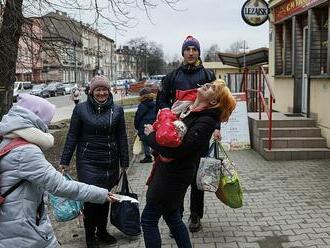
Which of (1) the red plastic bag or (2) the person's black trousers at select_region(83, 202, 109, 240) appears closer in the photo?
(1) the red plastic bag

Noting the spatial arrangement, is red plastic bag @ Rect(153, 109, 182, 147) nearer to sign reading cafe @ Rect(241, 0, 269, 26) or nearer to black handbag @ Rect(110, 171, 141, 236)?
black handbag @ Rect(110, 171, 141, 236)

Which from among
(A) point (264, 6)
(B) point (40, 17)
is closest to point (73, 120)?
(B) point (40, 17)

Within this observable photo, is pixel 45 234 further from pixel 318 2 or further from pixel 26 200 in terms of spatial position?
pixel 318 2

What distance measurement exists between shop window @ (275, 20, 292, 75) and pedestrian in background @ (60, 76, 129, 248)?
9.74 m

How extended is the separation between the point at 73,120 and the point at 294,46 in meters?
9.30

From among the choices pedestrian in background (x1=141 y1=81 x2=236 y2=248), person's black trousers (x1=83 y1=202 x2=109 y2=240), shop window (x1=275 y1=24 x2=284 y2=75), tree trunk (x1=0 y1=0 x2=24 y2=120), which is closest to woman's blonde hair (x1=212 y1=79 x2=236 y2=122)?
pedestrian in background (x1=141 y1=81 x2=236 y2=248)

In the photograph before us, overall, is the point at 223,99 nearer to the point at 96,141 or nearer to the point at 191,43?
the point at 191,43

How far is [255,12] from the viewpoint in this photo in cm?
1469

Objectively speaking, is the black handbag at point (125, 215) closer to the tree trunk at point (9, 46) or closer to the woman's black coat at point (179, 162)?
the woman's black coat at point (179, 162)

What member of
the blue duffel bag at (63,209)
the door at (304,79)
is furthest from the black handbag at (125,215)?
the door at (304,79)

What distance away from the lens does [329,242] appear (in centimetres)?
520

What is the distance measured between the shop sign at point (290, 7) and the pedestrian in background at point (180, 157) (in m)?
8.08

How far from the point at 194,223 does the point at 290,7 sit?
9.44m

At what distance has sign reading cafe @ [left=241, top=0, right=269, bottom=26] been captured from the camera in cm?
1453
